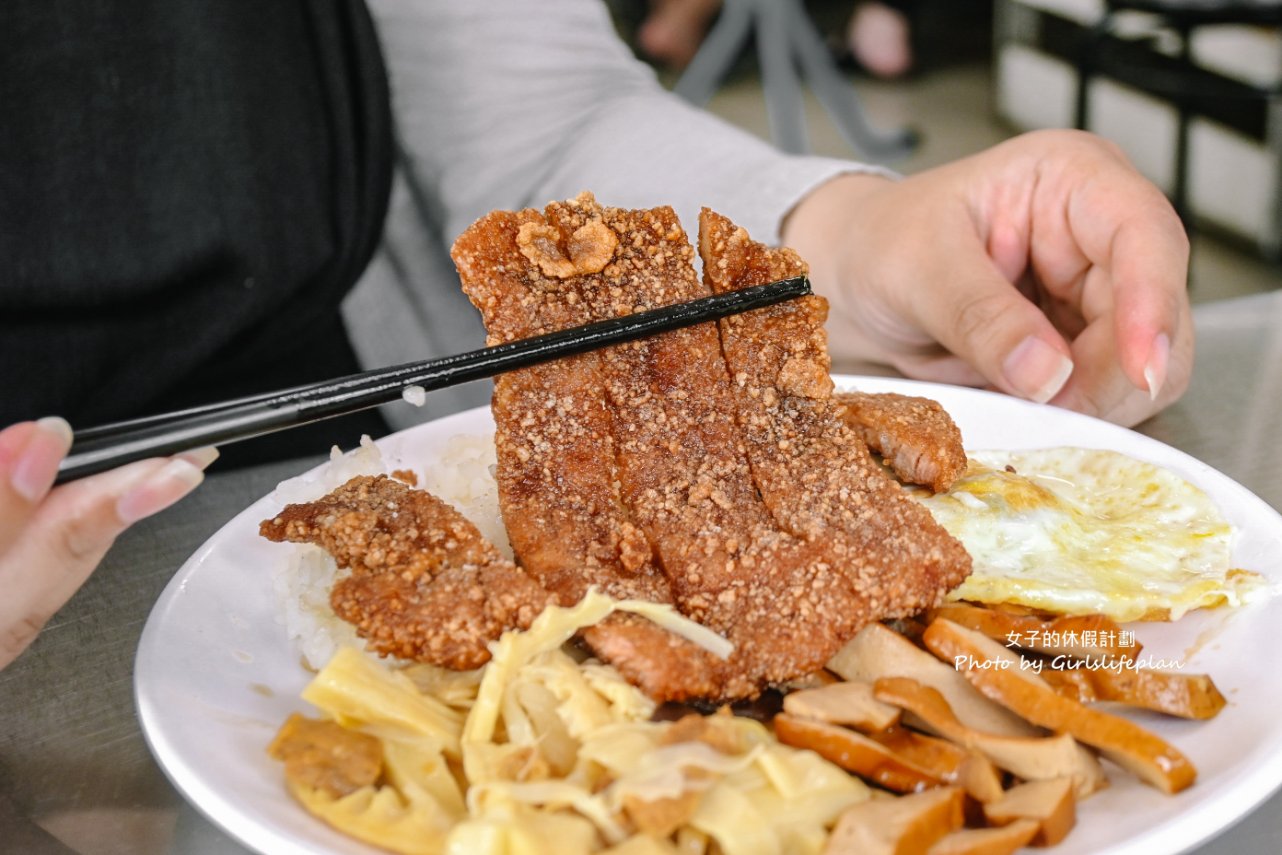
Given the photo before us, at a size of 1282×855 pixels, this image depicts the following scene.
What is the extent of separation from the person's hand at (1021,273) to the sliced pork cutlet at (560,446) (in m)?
0.76

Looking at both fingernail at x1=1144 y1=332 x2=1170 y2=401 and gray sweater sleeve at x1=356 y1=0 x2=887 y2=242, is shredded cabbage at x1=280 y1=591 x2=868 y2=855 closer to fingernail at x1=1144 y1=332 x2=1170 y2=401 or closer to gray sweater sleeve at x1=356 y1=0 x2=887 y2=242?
fingernail at x1=1144 y1=332 x2=1170 y2=401

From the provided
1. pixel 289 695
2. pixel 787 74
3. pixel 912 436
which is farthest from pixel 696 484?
pixel 787 74

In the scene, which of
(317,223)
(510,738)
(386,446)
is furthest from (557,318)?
(317,223)

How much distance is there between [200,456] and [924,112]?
872cm

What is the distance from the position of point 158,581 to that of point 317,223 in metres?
0.95

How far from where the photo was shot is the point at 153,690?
3.78ft

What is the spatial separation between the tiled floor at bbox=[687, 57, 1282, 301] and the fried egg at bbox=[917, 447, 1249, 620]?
5.30 meters

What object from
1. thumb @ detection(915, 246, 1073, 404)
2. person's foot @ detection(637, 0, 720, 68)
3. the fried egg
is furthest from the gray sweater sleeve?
person's foot @ detection(637, 0, 720, 68)

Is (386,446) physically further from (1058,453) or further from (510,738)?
(1058,453)

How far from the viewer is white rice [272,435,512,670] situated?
53.4 inches

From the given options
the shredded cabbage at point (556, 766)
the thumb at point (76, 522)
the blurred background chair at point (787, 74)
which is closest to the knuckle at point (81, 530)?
the thumb at point (76, 522)

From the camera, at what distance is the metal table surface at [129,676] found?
1242mm

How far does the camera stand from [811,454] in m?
1.44

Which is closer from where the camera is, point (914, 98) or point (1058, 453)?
point (1058, 453)
